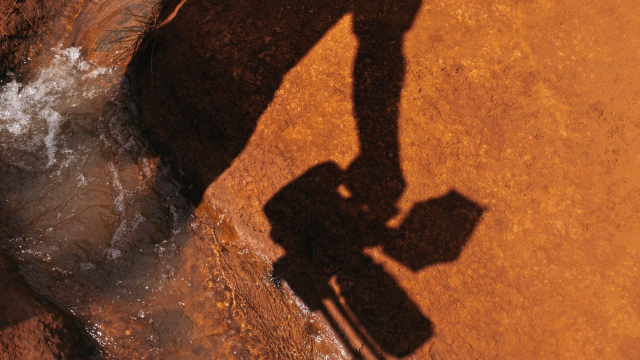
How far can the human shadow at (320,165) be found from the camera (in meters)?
2.72

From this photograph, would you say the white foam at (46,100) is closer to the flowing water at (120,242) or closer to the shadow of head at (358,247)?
the flowing water at (120,242)

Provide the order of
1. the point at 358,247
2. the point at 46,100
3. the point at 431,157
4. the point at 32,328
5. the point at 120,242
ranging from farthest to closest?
the point at 46,100
the point at 120,242
the point at 431,157
the point at 358,247
the point at 32,328

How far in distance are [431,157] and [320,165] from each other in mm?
832

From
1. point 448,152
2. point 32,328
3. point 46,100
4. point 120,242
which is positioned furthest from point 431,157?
point 46,100

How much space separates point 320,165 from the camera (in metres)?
2.90

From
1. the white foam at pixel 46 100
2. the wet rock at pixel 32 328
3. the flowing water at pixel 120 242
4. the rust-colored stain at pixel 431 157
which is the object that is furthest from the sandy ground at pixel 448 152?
the wet rock at pixel 32 328

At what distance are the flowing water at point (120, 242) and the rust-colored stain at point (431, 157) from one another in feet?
0.69

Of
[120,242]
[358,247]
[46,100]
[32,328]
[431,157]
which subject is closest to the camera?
[32,328]

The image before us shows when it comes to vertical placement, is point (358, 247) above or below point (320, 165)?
below

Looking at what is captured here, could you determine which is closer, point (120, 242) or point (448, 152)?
point (448, 152)

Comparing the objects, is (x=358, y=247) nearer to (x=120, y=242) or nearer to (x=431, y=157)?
(x=431, y=157)

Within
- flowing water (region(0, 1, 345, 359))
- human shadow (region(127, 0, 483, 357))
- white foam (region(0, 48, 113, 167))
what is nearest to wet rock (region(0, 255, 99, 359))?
flowing water (region(0, 1, 345, 359))

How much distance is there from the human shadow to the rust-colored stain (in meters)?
0.01

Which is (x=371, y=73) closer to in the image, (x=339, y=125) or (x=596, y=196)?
(x=339, y=125)
